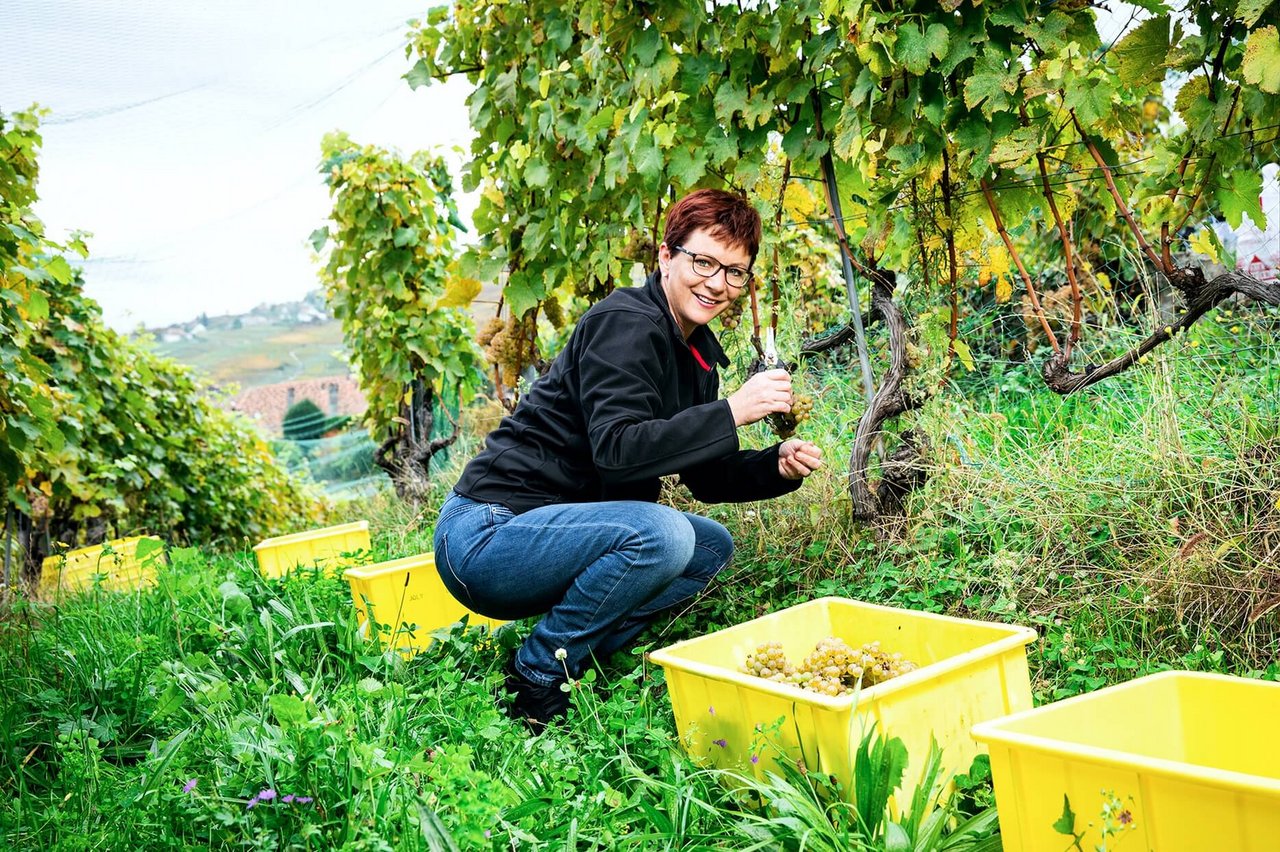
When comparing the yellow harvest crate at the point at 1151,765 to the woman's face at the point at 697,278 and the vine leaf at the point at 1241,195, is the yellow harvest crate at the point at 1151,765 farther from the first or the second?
the woman's face at the point at 697,278

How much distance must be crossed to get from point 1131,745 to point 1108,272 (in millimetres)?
3848

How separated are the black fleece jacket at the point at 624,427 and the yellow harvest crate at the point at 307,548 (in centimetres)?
137

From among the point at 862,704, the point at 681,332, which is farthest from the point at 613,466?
the point at 862,704

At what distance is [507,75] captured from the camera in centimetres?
361

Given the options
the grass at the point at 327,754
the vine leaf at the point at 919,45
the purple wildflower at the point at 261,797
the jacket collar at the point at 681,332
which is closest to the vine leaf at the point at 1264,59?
the vine leaf at the point at 919,45

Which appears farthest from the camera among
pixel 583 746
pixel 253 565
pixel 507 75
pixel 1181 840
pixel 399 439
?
pixel 399 439

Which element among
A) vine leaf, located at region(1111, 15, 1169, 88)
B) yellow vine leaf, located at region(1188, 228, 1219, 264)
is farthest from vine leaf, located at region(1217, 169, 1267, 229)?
vine leaf, located at region(1111, 15, 1169, 88)

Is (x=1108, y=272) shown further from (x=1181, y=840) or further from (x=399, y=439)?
(x=1181, y=840)

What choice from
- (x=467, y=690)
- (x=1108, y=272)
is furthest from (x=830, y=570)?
(x=1108, y=272)

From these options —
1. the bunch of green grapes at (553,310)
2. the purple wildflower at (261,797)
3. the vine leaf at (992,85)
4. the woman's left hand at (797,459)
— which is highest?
the vine leaf at (992,85)

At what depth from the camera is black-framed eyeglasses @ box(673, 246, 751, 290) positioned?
2.27m

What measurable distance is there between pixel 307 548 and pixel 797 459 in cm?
219

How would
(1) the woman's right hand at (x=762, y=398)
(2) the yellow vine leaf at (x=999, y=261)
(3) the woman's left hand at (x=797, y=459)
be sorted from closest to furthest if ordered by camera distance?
(1) the woman's right hand at (x=762, y=398)
(3) the woman's left hand at (x=797, y=459)
(2) the yellow vine leaf at (x=999, y=261)

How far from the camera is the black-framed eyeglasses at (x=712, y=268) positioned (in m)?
2.27
